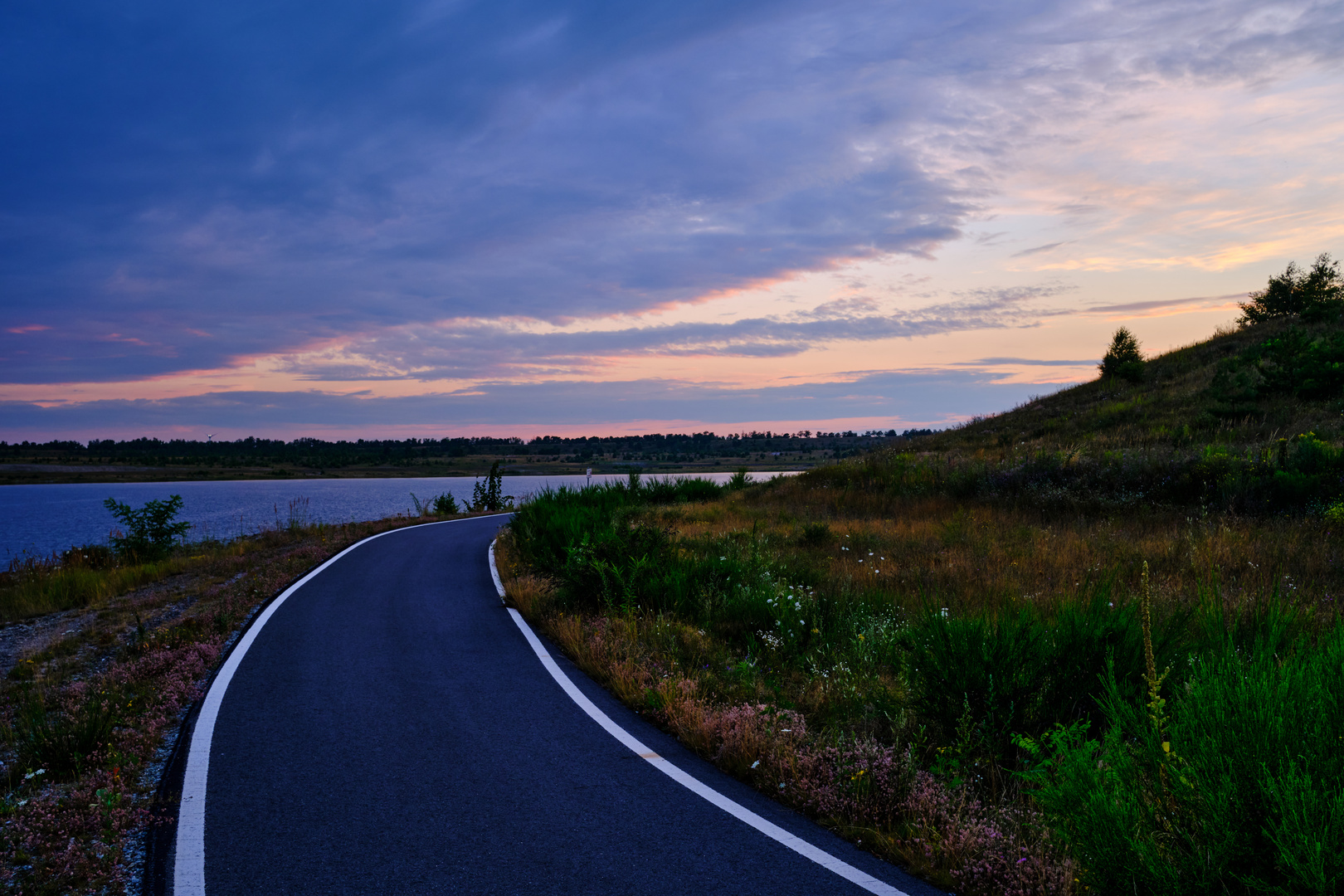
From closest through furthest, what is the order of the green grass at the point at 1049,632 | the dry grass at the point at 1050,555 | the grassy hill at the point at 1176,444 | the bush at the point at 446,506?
the green grass at the point at 1049,632, the dry grass at the point at 1050,555, the grassy hill at the point at 1176,444, the bush at the point at 446,506

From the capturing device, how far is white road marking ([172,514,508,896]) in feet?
12.8

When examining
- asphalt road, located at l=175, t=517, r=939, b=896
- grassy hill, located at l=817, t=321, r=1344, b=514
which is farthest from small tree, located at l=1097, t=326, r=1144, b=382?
asphalt road, located at l=175, t=517, r=939, b=896

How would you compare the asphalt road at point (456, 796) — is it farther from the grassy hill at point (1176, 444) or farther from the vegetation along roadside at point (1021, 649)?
the grassy hill at point (1176, 444)

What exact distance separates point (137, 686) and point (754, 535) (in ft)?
35.1

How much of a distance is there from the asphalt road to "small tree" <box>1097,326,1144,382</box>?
42371 mm

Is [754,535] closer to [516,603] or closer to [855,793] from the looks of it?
[516,603]

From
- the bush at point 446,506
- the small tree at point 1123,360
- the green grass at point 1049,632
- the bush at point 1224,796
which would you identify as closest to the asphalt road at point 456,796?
the green grass at point 1049,632

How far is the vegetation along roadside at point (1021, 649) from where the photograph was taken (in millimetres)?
2949

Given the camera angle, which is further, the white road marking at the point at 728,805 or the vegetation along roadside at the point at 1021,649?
the white road marking at the point at 728,805

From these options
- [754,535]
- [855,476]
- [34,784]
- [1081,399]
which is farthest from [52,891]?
[1081,399]

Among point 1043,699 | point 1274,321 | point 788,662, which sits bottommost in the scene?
point 788,662

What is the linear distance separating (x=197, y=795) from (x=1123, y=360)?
47.7m

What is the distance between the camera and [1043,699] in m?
5.29

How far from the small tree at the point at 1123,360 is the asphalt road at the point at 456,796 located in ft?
139
